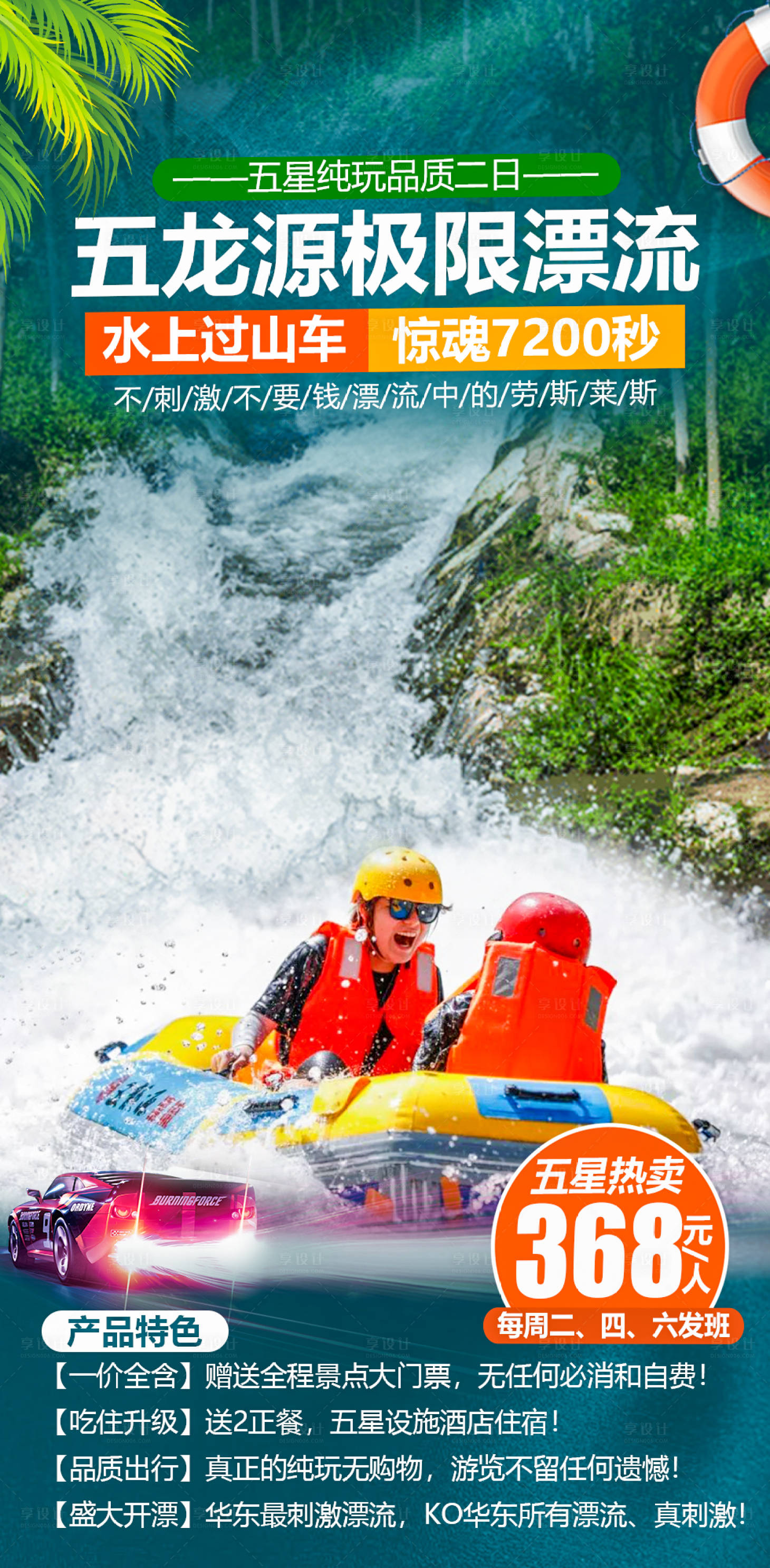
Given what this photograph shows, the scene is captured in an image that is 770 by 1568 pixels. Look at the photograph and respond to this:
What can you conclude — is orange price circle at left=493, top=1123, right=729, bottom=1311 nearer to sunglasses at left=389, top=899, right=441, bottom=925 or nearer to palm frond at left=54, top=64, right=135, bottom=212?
sunglasses at left=389, top=899, right=441, bottom=925

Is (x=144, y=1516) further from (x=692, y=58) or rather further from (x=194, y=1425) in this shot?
(x=692, y=58)

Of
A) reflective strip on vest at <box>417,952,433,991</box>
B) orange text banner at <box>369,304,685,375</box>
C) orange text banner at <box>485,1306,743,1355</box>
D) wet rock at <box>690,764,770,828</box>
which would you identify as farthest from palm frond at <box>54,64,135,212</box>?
orange text banner at <box>485,1306,743,1355</box>

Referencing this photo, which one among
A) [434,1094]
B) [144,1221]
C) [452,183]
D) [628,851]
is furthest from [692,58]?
[144,1221]

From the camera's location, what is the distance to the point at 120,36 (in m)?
3.77

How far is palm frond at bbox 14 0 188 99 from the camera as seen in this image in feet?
12.2

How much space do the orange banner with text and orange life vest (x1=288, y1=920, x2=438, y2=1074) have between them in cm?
167

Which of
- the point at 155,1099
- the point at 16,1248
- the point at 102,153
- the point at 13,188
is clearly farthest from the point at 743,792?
the point at 13,188

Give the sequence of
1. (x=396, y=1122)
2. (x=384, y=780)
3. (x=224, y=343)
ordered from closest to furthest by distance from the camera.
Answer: (x=396, y=1122) → (x=224, y=343) → (x=384, y=780)

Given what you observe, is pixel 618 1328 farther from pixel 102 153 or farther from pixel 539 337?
pixel 102 153

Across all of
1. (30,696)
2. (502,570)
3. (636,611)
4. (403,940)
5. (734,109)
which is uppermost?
(734,109)

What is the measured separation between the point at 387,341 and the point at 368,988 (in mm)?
1849

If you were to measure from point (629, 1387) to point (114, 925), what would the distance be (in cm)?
190

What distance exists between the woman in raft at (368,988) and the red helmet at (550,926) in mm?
262

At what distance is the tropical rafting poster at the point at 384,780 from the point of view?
11.0ft
